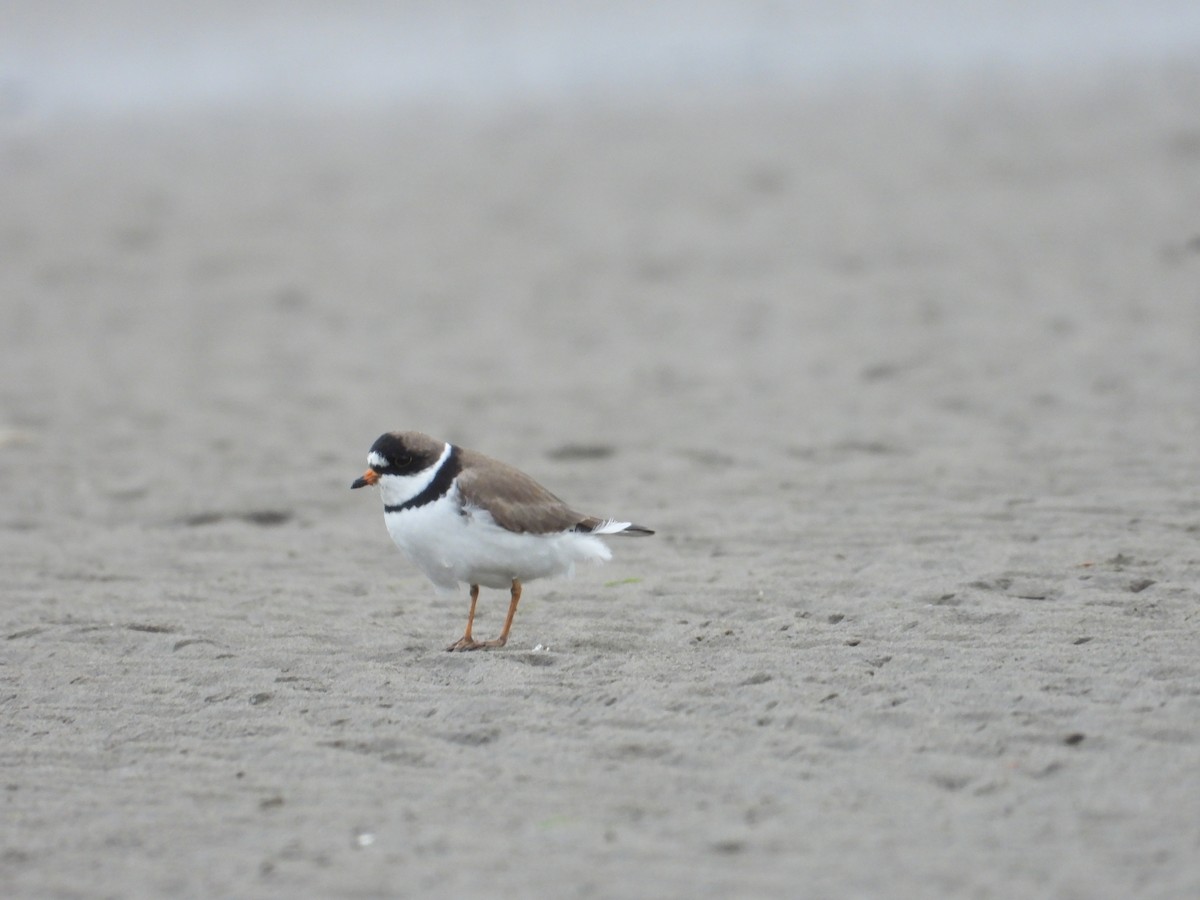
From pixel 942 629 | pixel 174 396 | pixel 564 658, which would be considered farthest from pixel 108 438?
pixel 942 629

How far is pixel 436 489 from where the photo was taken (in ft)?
19.1

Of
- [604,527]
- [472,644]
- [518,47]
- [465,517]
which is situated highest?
[518,47]

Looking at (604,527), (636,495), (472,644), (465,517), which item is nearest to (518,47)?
(636,495)

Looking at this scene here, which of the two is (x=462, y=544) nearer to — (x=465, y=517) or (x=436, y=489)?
(x=465, y=517)

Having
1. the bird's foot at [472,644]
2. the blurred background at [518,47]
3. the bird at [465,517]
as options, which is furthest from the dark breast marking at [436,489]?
the blurred background at [518,47]

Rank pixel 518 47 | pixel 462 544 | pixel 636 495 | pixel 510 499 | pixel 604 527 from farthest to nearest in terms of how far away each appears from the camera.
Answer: pixel 518 47
pixel 636 495
pixel 604 527
pixel 510 499
pixel 462 544

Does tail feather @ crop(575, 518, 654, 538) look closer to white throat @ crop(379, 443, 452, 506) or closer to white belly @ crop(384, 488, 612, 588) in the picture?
white belly @ crop(384, 488, 612, 588)

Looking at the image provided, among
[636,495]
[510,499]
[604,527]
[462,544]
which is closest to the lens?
[462,544]

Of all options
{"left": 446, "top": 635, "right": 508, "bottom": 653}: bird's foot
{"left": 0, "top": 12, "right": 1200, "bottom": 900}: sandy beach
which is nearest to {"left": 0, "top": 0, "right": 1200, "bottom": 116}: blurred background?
{"left": 0, "top": 12, "right": 1200, "bottom": 900}: sandy beach

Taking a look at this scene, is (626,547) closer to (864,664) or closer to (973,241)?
(864,664)

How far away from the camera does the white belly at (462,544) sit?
5734 millimetres

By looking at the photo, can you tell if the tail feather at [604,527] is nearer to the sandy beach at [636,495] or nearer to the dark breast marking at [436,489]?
the sandy beach at [636,495]

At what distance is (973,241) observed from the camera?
1330cm

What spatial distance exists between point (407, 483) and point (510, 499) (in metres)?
0.41
